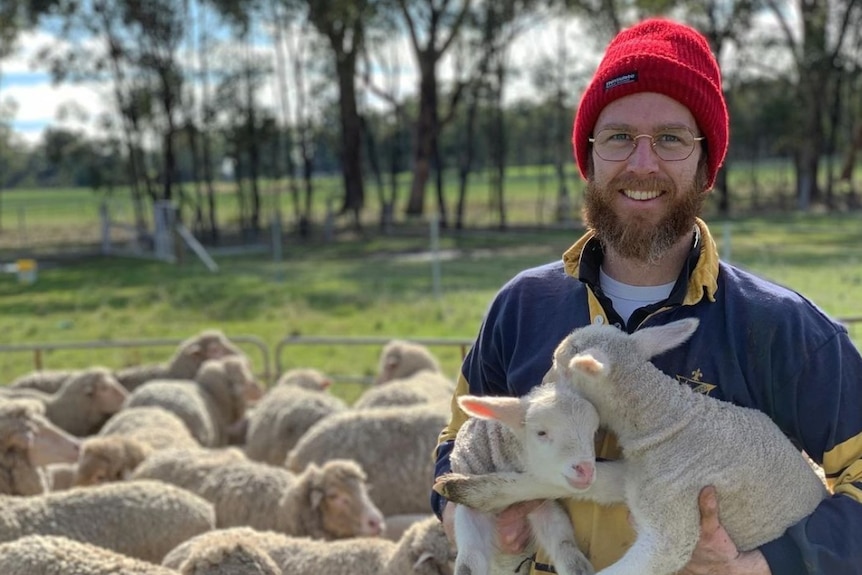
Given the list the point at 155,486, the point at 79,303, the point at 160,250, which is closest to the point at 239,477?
the point at 155,486

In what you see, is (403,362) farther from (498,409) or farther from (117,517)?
(498,409)

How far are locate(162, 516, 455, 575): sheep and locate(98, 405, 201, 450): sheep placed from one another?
197 centimetres

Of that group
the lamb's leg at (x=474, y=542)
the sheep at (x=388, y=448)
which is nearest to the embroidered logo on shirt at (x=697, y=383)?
the lamb's leg at (x=474, y=542)

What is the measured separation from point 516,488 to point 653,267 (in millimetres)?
637

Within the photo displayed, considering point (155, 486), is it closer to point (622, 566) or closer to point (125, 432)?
point (125, 432)

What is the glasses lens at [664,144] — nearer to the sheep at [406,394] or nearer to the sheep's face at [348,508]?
the sheep's face at [348,508]

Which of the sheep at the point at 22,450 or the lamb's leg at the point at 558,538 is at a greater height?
the lamb's leg at the point at 558,538

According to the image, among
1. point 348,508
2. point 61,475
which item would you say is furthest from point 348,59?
point 348,508

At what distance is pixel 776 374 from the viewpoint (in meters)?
2.09

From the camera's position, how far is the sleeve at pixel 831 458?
79.0 inches

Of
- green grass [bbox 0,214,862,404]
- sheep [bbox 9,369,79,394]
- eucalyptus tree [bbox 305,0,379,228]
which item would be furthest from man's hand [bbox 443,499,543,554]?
eucalyptus tree [bbox 305,0,379,228]

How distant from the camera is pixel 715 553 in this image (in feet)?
6.70

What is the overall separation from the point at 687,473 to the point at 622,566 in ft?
0.80

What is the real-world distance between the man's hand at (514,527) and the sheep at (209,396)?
5.47m
